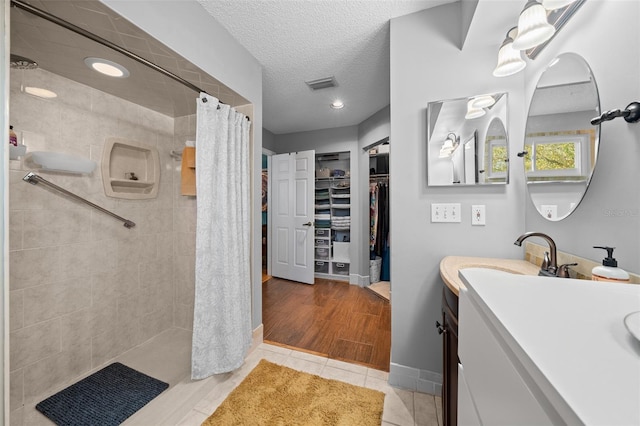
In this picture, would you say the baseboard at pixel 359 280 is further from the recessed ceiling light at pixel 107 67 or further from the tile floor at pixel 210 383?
the recessed ceiling light at pixel 107 67

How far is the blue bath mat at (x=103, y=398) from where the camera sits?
133 cm

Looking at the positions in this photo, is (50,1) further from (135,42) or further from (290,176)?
(290,176)

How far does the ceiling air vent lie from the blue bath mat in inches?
110

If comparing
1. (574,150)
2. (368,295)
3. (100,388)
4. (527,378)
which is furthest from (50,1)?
(368,295)

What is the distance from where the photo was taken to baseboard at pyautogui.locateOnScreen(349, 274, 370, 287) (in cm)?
349

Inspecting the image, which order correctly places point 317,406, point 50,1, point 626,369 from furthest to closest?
point 317,406, point 50,1, point 626,369

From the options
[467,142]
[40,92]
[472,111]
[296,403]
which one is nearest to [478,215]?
[467,142]

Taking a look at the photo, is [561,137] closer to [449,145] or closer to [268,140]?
[449,145]

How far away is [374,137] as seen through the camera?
124 inches

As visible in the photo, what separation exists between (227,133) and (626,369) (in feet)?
6.21

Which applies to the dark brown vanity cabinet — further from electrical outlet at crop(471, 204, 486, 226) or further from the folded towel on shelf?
the folded towel on shelf

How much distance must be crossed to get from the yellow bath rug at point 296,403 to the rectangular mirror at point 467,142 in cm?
142

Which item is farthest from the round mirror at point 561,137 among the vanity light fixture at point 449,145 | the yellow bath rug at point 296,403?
the yellow bath rug at point 296,403

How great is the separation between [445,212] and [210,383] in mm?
1911
